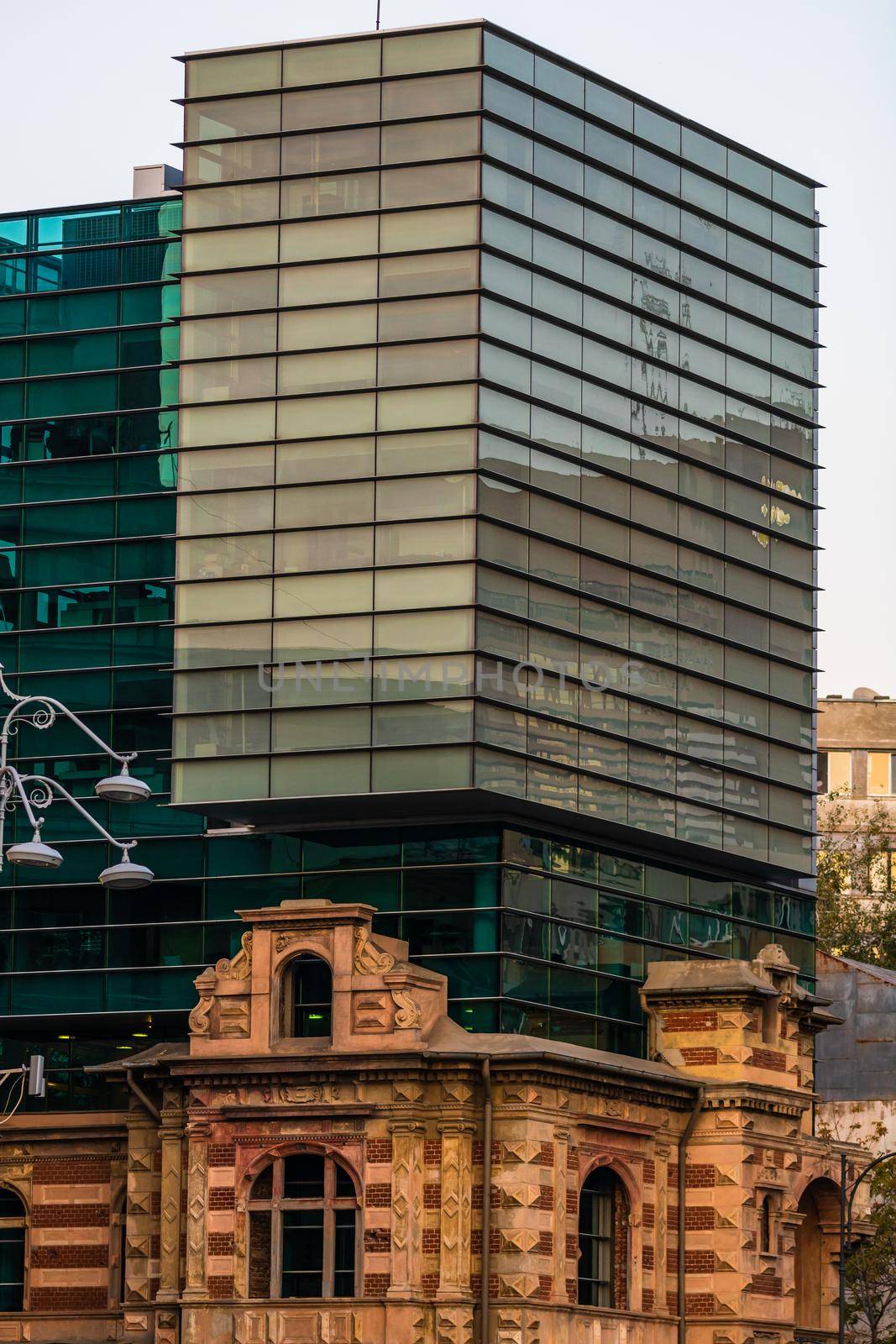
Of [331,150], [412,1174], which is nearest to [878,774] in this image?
[331,150]

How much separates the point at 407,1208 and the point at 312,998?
6195 mm

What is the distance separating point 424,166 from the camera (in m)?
72.8

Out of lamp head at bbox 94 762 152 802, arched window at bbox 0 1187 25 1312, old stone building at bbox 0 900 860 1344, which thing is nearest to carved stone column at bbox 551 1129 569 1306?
old stone building at bbox 0 900 860 1344

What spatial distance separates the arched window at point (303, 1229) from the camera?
65.4m

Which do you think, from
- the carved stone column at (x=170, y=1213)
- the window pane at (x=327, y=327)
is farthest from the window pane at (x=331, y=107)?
the carved stone column at (x=170, y=1213)

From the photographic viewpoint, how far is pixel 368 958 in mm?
66688

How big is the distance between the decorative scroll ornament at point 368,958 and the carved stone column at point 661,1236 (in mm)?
8459

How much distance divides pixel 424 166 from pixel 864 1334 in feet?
125

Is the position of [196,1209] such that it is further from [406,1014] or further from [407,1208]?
[406,1014]

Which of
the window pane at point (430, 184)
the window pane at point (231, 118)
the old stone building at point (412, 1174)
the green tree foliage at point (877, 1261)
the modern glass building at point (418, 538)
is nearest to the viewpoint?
the old stone building at point (412, 1174)

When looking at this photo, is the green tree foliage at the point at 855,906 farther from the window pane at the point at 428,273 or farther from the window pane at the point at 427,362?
the window pane at the point at 428,273

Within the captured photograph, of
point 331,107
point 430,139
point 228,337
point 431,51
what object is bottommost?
point 228,337

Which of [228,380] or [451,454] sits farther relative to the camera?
[228,380]

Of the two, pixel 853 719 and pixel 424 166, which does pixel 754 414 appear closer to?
pixel 424 166
